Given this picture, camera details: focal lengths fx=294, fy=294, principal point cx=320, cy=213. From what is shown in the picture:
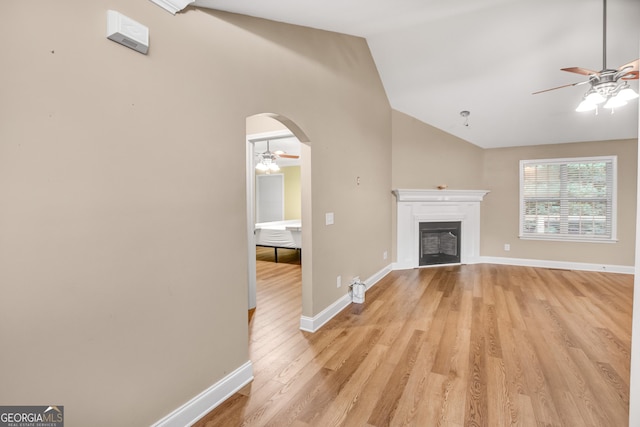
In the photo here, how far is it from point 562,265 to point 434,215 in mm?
2422

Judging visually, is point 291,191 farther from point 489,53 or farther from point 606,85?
point 606,85

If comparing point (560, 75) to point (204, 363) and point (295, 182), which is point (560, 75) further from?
point (295, 182)

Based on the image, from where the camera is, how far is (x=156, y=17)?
150cm

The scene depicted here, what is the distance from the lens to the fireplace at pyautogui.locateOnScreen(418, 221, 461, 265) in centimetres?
547

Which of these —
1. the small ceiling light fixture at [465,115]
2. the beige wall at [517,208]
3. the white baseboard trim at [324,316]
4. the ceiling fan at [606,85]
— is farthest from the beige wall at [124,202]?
the beige wall at [517,208]

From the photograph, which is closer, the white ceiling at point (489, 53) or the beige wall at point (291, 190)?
the white ceiling at point (489, 53)

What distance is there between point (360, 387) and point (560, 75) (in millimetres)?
4414

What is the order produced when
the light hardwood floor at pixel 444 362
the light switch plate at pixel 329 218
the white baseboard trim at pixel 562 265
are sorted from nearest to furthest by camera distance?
1. the light hardwood floor at pixel 444 362
2. the light switch plate at pixel 329 218
3. the white baseboard trim at pixel 562 265

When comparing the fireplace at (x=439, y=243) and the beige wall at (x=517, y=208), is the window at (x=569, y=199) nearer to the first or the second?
the beige wall at (x=517, y=208)

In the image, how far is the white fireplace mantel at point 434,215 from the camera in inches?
Answer: 209

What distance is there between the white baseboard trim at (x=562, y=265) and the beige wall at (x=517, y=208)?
6 cm

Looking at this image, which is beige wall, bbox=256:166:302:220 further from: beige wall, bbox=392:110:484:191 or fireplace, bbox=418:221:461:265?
fireplace, bbox=418:221:461:265

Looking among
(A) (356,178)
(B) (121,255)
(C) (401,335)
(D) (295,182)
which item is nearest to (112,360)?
(B) (121,255)

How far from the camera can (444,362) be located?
231 centimetres
